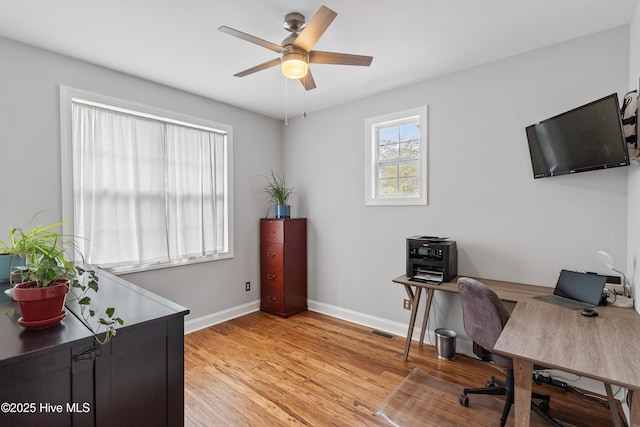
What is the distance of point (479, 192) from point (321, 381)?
2.16m

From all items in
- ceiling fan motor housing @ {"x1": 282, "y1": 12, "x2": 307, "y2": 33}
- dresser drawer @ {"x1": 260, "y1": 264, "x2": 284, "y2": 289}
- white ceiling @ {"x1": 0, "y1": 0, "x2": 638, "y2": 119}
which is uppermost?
white ceiling @ {"x1": 0, "y1": 0, "x2": 638, "y2": 119}

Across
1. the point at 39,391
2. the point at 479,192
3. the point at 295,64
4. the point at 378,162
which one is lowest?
the point at 39,391

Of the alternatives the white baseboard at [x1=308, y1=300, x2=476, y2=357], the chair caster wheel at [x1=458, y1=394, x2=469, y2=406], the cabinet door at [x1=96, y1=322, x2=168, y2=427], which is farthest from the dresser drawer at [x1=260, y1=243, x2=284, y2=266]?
the cabinet door at [x1=96, y1=322, x2=168, y2=427]

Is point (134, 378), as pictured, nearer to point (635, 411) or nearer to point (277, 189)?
point (635, 411)

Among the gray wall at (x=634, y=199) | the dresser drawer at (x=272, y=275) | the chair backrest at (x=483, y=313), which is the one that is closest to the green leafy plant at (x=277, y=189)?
the dresser drawer at (x=272, y=275)

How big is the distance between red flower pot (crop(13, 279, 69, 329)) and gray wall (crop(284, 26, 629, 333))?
2821 millimetres

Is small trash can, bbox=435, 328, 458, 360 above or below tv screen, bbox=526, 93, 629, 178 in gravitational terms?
below

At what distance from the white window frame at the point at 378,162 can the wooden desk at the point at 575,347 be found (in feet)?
5.19

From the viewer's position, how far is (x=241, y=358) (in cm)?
272

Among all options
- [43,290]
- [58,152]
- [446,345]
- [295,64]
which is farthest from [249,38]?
[446,345]

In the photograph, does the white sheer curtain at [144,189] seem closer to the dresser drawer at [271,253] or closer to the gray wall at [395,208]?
the gray wall at [395,208]

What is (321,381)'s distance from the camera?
2355mm

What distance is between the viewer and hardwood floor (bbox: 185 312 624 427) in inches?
76.5

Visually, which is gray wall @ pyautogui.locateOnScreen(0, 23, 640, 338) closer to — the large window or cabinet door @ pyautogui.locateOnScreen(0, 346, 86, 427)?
the large window
